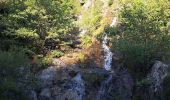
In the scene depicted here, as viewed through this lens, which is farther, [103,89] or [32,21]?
[32,21]

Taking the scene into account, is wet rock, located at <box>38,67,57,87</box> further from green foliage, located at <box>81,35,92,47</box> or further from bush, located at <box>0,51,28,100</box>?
green foliage, located at <box>81,35,92,47</box>

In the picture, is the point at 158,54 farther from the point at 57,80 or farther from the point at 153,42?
the point at 57,80

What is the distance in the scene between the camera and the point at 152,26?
24.3 metres

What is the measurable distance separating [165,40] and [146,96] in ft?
12.8

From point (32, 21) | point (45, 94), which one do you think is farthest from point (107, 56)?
point (45, 94)

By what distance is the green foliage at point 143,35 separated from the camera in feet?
76.1

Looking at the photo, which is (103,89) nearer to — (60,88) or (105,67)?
(60,88)

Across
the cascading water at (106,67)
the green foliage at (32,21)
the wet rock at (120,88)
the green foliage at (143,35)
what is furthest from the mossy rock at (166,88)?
the green foliage at (32,21)

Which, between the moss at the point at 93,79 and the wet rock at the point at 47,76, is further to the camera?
the moss at the point at 93,79

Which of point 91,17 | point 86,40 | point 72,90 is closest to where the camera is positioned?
point 72,90

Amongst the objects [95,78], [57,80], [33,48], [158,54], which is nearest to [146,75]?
[158,54]

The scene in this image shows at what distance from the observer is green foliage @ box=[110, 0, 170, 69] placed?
76.1 feet

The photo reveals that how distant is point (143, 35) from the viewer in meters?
24.5

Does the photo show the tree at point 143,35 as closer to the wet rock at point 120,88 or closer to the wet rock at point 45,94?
the wet rock at point 120,88
